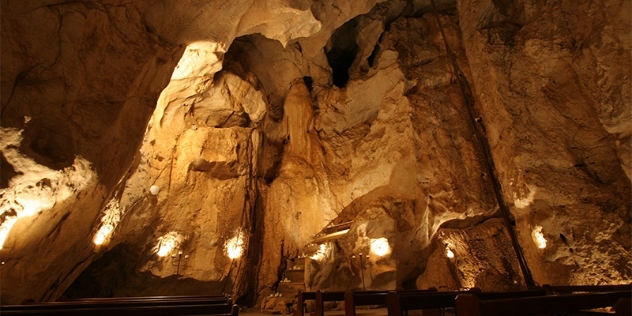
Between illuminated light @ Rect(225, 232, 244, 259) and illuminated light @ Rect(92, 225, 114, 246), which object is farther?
illuminated light @ Rect(225, 232, 244, 259)

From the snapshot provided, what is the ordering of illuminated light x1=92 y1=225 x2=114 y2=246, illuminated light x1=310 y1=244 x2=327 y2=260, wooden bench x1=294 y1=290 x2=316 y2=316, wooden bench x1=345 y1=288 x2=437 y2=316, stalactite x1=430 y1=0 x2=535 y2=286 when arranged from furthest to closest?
illuminated light x1=310 y1=244 x2=327 y2=260
stalactite x1=430 y1=0 x2=535 y2=286
illuminated light x1=92 y1=225 x2=114 y2=246
wooden bench x1=294 y1=290 x2=316 y2=316
wooden bench x1=345 y1=288 x2=437 y2=316

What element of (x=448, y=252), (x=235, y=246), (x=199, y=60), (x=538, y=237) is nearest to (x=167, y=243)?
(x=235, y=246)

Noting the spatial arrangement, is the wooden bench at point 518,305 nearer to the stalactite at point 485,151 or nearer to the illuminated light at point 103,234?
the stalactite at point 485,151

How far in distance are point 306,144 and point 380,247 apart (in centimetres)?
477

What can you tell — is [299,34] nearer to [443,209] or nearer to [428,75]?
[428,75]

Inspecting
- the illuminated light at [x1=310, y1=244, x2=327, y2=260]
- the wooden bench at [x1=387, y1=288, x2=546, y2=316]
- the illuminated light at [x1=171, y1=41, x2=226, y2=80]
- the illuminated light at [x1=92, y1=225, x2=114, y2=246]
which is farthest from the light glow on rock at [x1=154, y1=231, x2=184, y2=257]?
the wooden bench at [x1=387, y1=288, x2=546, y2=316]

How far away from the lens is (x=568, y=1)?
283 inches

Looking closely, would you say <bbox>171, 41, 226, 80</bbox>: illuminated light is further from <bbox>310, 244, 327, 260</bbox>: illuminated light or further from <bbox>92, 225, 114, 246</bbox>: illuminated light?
<bbox>310, 244, 327, 260</bbox>: illuminated light

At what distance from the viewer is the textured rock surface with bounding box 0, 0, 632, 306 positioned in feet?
15.7

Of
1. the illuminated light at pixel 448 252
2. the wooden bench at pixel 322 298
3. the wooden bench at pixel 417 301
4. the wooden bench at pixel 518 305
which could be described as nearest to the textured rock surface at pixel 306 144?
the illuminated light at pixel 448 252

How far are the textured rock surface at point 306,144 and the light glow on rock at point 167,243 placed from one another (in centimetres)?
7

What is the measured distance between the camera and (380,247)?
9688 millimetres

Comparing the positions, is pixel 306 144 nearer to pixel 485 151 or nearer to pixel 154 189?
pixel 154 189

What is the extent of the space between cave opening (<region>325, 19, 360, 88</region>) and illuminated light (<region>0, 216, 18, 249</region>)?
11.4 m
